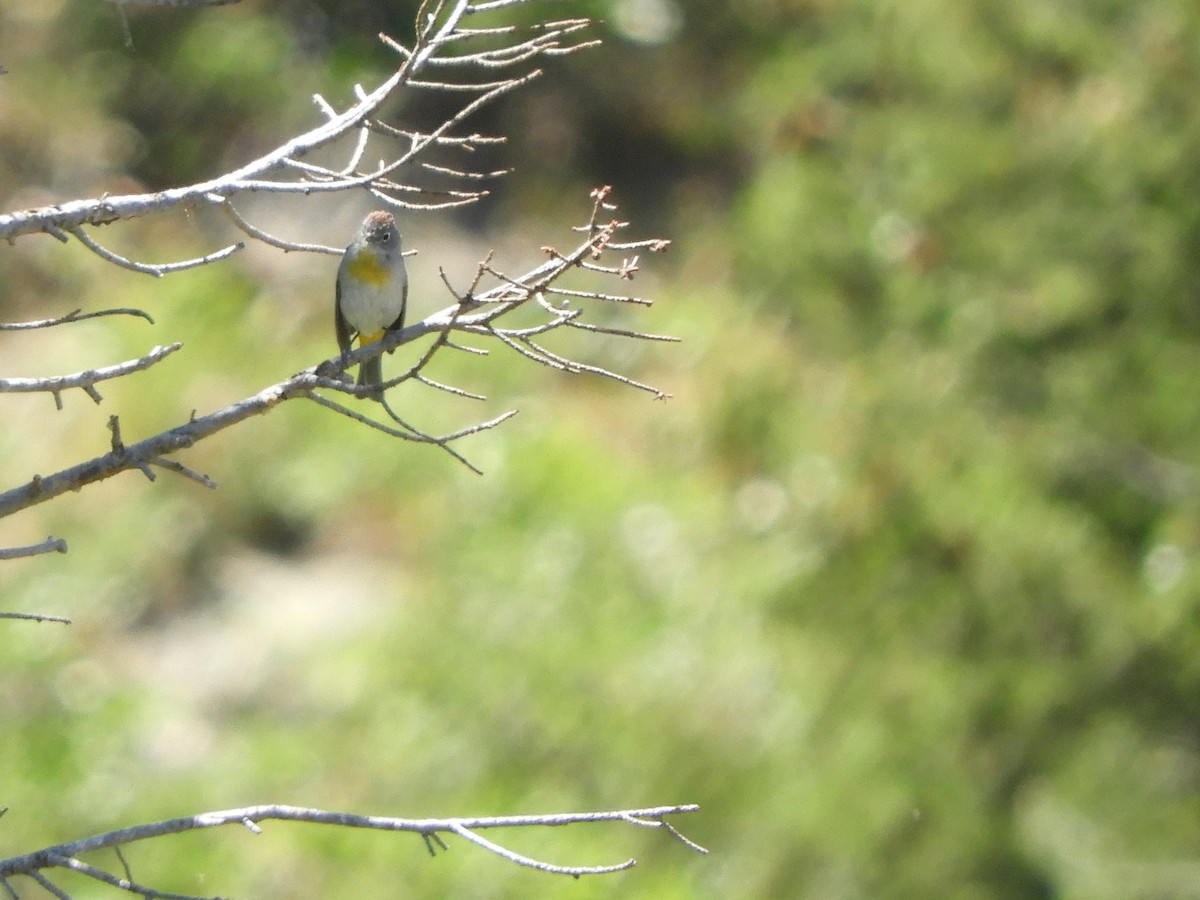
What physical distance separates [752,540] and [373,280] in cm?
425

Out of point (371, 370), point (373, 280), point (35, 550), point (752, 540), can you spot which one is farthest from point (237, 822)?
point (752, 540)

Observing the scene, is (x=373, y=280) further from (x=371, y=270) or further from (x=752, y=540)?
(x=752, y=540)

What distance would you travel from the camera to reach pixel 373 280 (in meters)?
5.34

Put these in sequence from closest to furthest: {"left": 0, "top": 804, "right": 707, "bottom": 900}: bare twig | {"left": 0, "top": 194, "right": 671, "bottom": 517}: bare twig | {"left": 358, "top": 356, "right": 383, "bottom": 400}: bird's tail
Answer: {"left": 0, "top": 804, "right": 707, "bottom": 900}: bare twig, {"left": 0, "top": 194, "right": 671, "bottom": 517}: bare twig, {"left": 358, "top": 356, "right": 383, "bottom": 400}: bird's tail

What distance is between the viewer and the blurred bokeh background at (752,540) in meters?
7.12

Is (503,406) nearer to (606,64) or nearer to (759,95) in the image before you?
(759,95)

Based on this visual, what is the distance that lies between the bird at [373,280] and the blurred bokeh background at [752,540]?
226cm

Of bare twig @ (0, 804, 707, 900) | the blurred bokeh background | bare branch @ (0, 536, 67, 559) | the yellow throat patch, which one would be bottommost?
bare twig @ (0, 804, 707, 900)

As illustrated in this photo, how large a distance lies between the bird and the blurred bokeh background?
7.41 feet

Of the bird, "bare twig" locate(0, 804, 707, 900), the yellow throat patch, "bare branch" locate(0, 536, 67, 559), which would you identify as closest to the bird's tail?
the bird

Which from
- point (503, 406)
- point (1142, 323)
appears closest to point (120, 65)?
point (503, 406)

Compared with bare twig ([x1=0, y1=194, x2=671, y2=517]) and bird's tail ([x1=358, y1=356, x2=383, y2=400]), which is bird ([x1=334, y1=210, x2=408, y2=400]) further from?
bare twig ([x1=0, y1=194, x2=671, y2=517])

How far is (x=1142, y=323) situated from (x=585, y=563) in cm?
366

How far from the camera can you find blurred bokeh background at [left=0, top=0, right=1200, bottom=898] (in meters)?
7.12
